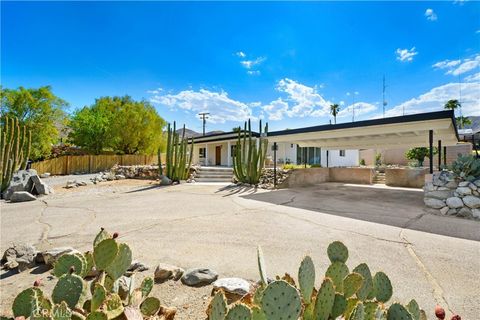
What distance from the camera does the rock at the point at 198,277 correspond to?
2574 mm

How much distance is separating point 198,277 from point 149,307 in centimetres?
88

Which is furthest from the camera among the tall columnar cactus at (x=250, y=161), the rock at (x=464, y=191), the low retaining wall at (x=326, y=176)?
the low retaining wall at (x=326, y=176)

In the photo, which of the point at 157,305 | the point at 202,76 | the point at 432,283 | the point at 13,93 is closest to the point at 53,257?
the point at 157,305

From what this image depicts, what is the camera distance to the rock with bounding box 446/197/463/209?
564cm

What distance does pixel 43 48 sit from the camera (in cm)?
1173

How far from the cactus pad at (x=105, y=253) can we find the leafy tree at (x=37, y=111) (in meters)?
23.0

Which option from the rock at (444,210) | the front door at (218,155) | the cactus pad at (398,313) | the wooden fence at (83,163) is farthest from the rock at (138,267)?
the wooden fence at (83,163)

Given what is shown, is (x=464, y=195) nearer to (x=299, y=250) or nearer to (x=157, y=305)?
(x=299, y=250)

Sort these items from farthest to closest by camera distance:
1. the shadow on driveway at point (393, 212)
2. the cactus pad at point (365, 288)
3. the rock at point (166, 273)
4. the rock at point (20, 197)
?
the rock at point (20, 197) < the shadow on driveway at point (393, 212) < the rock at point (166, 273) < the cactus pad at point (365, 288)

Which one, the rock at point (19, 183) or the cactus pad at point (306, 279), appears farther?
the rock at point (19, 183)

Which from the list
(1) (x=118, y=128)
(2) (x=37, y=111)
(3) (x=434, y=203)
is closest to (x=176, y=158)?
(3) (x=434, y=203)

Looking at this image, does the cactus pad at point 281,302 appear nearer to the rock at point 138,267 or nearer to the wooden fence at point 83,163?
the rock at point 138,267

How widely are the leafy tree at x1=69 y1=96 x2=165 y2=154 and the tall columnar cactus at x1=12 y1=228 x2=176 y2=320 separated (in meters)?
22.4

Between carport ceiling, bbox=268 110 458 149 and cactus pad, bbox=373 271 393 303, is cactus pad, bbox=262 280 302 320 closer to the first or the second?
cactus pad, bbox=373 271 393 303
